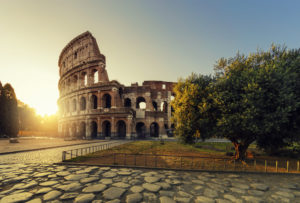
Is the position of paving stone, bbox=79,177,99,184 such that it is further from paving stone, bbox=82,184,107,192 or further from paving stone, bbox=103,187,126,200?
paving stone, bbox=103,187,126,200

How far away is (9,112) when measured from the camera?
2789cm

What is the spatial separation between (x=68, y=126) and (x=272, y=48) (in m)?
35.2

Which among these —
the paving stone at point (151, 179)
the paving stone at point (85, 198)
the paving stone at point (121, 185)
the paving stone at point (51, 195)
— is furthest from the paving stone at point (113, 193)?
the paving stone at point (51, 195)

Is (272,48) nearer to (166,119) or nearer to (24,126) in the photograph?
(166,119)

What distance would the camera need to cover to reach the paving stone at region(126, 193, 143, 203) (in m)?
3.36

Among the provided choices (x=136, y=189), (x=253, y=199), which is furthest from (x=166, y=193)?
(x=253, y=199)

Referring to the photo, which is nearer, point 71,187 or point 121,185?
point 71,187

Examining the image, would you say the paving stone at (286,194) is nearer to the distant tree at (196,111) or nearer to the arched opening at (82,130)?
the distant tree at (196,111)

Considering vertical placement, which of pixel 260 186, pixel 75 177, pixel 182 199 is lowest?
pixel 260 186

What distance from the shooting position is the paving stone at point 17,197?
10.8 feet

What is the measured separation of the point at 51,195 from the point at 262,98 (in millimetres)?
9250

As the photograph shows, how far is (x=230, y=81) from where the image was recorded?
7340 millimetres

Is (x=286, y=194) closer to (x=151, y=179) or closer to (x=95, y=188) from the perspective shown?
(x=151, y=179)

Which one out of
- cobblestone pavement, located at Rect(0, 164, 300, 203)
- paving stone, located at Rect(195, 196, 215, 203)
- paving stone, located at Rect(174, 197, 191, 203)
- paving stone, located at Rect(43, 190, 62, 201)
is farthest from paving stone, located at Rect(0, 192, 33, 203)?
paving stone, located at Rect(195, 196, 215, 203)
